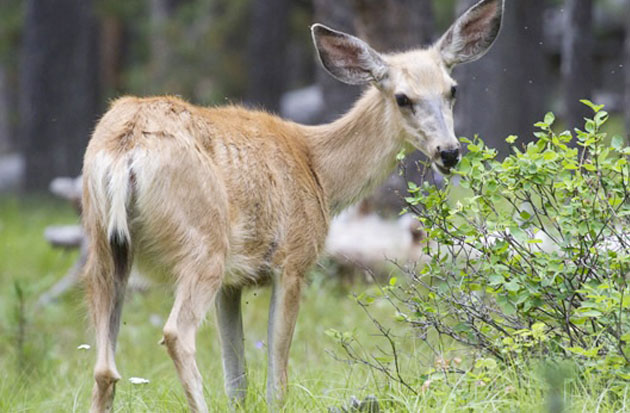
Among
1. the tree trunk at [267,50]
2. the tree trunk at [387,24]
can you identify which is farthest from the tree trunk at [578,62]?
the tree trunk at [267,50]

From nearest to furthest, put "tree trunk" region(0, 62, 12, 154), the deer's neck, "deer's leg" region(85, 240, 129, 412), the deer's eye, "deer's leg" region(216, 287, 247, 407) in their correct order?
1. "deer's leg" region(85, 240, 129, 412)
2. "deer's leg" region(216, 287, 247, 407)
3. the deer's eye
4. the deer's neck
5. "tree trunk" region(0, 62, 12, 154)

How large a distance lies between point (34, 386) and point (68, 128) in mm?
14168

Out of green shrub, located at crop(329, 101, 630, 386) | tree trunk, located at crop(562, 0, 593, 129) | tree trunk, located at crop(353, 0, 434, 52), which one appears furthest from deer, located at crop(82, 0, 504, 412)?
tree trunk, located at crop(562, 0, 593, 129)

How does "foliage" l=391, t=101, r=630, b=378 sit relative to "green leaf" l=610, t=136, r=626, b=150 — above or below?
below

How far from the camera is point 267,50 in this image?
20.1 meters

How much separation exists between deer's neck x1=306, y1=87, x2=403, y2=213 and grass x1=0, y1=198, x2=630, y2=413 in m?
0.92

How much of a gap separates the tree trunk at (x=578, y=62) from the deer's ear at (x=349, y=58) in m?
4.64

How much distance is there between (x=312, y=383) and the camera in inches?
234

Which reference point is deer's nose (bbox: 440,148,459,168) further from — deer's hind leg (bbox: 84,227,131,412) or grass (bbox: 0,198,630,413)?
deer's hind leg (bbox: 84,227,131,412)

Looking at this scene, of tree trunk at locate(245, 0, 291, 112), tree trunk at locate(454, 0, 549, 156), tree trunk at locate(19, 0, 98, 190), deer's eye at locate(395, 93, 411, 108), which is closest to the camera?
deer's eye at locate(395, 93, 411, 108)

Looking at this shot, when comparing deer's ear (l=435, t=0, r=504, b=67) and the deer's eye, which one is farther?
deer's ear (l=435, t=0, r=504, b=67)

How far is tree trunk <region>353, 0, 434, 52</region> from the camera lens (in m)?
10.6

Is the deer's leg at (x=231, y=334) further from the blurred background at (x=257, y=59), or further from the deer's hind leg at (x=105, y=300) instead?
the blurred background at (x=257, y=59)

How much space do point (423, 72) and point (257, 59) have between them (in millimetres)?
14317
